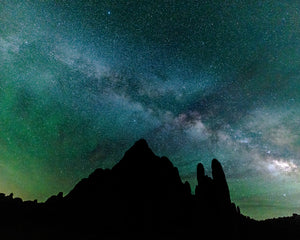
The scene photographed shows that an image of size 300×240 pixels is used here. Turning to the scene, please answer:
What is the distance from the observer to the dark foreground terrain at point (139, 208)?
45531 mm

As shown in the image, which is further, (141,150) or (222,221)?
(141,150)

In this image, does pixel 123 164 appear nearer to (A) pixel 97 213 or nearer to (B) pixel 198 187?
(A) pixel 97 213

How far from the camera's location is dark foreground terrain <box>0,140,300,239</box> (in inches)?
1793

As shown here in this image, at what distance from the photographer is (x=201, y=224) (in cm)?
5303

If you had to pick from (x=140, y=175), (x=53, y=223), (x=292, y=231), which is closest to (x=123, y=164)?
(x=140, y=175)

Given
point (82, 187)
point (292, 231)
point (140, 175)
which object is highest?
point (140, 175)

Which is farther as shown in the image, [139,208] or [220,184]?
[220,184]

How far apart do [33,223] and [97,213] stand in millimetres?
14608

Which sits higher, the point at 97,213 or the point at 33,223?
the point at 97,213

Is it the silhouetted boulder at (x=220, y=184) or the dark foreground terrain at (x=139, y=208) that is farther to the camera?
the silhouetted boulder at (x=220, y=184)

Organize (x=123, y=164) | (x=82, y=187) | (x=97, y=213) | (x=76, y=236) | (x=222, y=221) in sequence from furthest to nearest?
1. (x=123, y=164)
2. (x=82, y=187)
3. (x=222, y=221)
4. (x=97, y=213)
5. (x=76, y=236)

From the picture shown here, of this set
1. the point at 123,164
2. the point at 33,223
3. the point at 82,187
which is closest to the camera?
the point at 33,223

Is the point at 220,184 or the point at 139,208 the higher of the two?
the point at 220,184

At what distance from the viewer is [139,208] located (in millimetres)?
53094
